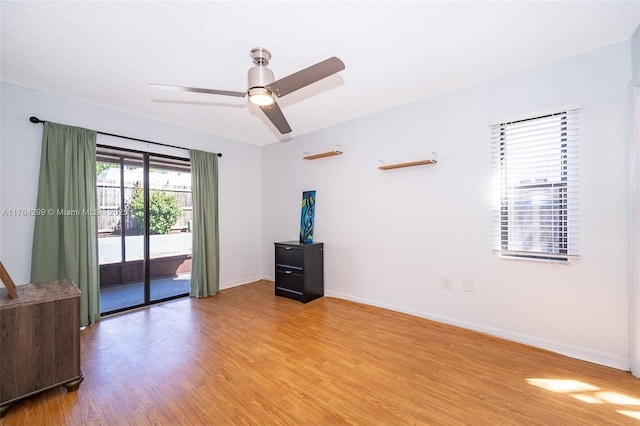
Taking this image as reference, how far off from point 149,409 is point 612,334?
3.56 m

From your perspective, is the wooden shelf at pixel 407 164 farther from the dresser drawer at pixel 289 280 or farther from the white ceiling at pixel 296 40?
the dresser drawer at pixel 289 280

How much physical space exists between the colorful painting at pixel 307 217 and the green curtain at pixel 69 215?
8.80ft

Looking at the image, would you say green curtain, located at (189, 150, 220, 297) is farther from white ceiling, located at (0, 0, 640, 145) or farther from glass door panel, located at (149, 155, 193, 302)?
white ceiling, located at (0, 0, 640, 145)

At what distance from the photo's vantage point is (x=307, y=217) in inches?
173

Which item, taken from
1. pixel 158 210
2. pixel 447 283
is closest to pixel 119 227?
pixel 158 210

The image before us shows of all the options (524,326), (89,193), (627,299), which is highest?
(89,193)

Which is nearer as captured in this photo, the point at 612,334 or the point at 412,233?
the point at 612,334

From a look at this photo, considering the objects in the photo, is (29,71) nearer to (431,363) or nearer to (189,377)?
(189,377)

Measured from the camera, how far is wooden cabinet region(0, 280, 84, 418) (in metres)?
1.74

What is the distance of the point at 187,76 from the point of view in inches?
104

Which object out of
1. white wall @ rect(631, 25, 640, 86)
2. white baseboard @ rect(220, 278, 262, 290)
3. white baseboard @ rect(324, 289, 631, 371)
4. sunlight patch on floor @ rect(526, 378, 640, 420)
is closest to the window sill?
white baseboard @ rect(324, 289, 631, 371)

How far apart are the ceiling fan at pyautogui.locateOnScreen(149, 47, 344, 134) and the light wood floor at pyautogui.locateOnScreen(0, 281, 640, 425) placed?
2.16m

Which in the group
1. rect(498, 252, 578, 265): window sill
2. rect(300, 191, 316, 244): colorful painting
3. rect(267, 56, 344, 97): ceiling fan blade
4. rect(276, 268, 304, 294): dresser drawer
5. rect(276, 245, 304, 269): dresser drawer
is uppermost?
rect(267, 56, 344, 97): ceiling fan blade

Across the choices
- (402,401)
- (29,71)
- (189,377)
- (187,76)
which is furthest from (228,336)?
(29,71)
